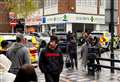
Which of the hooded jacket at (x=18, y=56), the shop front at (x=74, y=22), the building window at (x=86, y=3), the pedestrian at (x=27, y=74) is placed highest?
the building window at (x=86, y=3)

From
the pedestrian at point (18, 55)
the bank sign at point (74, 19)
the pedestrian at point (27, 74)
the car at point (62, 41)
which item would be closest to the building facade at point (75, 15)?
the bank sign at point (74, 19)

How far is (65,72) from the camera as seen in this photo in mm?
18812

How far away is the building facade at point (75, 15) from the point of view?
5891cm

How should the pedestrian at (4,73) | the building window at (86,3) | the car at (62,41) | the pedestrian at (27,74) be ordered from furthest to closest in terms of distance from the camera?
the building window at (86,3) < the car at (62,41) < the pedestrian at (4,73) < the pedestrian at (27,74)

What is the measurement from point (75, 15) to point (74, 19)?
97 centimetres

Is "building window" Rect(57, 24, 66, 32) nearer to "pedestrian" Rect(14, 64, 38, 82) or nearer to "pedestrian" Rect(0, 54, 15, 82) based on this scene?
"pedestrian" Rect(0, 54, 15, 82)

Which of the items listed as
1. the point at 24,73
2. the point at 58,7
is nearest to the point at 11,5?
the point at 58,7

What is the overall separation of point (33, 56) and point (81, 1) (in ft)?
143

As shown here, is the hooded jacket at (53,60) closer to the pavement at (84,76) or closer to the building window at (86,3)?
the pavement at (84,76)

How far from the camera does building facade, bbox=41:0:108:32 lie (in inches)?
2319

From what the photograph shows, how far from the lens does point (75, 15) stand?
5934 cm

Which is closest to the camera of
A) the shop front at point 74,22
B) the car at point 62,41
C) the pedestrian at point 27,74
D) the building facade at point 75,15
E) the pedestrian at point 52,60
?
the pedestrian at point 27,74

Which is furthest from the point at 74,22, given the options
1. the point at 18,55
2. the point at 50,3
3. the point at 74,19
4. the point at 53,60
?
the point at 18,55

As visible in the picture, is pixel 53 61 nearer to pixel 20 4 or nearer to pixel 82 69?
pixel 82 69
